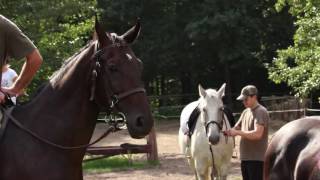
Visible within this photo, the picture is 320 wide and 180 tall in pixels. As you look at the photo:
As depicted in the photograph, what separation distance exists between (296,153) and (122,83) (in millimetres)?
2199

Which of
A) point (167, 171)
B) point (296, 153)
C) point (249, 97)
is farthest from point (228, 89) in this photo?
point (296, 153)

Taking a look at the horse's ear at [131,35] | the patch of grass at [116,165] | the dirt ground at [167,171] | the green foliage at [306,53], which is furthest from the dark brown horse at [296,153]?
the patch of grass at [116,165]

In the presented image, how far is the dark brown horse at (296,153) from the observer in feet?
16.4

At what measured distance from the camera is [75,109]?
3969 mm

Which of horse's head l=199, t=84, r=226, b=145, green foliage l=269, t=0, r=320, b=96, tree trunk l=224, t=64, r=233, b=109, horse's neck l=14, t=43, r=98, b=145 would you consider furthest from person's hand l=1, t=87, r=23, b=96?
tree trunk l=224, t=64, r=233, b=109

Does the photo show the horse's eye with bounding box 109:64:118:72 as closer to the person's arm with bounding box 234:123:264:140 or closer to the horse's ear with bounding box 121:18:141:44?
the horse's ear with bounding box 121:18:141:44

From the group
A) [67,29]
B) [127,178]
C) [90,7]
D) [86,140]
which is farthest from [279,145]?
[90,7]

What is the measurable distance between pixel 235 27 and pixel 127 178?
1770 centimetres

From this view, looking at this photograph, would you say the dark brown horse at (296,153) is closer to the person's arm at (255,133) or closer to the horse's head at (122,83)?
the person's arm at (255,133)

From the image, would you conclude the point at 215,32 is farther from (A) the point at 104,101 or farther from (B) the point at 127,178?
(A) the point at 104,101

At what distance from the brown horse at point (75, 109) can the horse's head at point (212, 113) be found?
3.89 m

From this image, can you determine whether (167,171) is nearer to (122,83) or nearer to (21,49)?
(21,49)

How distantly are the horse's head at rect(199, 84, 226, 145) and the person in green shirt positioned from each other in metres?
4.02

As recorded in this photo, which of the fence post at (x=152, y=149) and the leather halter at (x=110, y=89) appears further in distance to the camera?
the fence post at (x=152, y=149)
